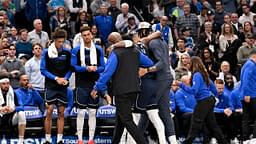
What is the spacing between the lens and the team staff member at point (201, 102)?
15531 mm

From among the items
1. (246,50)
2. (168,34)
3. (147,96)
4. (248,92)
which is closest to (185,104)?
(248,92)

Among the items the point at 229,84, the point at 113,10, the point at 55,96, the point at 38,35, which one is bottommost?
the point at 229,84

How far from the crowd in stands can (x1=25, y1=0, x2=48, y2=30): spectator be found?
0.03 m

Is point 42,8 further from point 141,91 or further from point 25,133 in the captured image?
point 141,91

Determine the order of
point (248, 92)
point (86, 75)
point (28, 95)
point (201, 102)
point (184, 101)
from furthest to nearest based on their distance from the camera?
point (184, 101)
point (28, 95)
point (248, 92)
point (86, 75)
point (201, 102)

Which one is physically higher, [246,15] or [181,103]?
[246,15]

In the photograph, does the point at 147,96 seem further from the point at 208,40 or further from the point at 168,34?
the point at 208,40

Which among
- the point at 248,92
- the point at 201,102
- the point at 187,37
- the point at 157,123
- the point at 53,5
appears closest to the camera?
the point at 157,123

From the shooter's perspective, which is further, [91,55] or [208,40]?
[208,40]

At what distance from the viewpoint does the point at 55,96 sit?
1588cm

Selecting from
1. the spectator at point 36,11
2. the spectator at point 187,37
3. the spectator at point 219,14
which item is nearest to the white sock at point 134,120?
the spectator at point 187,37

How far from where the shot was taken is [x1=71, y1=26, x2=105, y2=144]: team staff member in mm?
15836

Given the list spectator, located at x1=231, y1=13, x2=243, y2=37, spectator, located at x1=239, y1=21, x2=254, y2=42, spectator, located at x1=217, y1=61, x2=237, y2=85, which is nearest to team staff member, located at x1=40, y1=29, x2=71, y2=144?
spectator, located at x1=217, y1=61, x2=237, y2=85

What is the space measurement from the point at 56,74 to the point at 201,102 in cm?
Answer: 265
